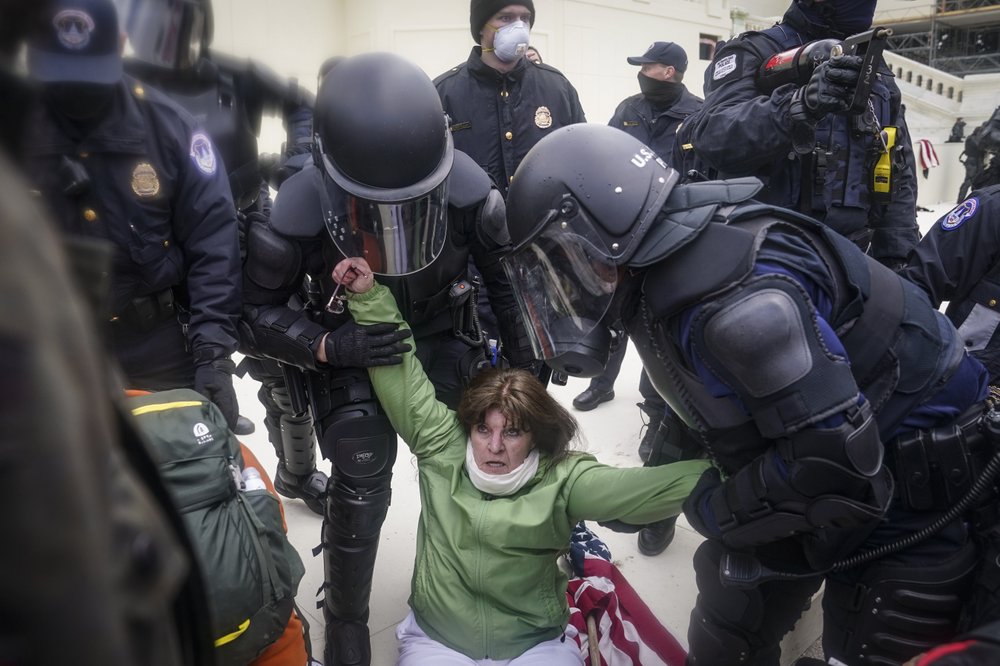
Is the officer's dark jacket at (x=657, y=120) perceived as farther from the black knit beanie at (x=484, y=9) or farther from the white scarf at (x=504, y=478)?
the white scarf at (x=504, y=478)

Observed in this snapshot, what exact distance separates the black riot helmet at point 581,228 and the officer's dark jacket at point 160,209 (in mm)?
901

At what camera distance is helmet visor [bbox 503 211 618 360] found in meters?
1.44

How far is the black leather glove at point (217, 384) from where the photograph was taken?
1.95 m

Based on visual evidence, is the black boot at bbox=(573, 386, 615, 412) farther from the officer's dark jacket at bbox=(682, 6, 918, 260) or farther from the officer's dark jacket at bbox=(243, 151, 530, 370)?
the officer's dark jacket at bbox=(243, 151, 530, 370)

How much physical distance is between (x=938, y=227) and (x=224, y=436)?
6.71 feet

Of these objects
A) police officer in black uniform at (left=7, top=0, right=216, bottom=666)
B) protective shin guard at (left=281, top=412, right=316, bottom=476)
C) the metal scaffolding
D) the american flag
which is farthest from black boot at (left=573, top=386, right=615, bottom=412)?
the metal scaffolding

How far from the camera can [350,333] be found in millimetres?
1926

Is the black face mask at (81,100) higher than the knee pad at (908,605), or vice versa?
the black face mask at (81,100)

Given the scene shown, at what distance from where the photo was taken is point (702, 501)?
1.53 meters

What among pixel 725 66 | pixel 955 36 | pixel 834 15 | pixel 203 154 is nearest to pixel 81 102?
pixel 203 154

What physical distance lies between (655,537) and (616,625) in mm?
623

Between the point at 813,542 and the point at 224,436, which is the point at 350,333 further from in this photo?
the point at 813,542

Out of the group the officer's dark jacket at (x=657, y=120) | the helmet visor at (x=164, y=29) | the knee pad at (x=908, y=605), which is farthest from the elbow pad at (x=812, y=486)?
the officer's dark jacket at (x=657, y=120)

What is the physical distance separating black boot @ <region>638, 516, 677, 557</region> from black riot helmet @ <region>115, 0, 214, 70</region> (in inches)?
90.9
